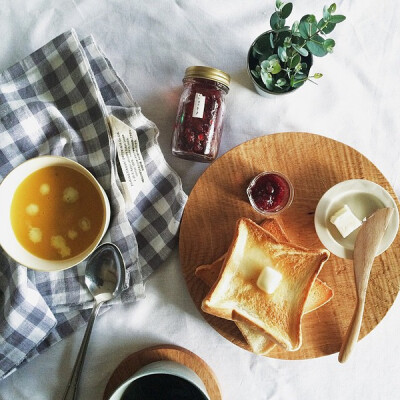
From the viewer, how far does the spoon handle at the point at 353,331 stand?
1251 mm

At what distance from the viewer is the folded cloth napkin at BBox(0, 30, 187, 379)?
1334 millimetres

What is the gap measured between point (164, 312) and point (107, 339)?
0.19m

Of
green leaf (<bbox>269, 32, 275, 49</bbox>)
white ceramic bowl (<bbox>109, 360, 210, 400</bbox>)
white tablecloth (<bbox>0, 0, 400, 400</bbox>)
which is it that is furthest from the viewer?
white tablecloth (<bbox>0, 0, 400, 400</bbox>)

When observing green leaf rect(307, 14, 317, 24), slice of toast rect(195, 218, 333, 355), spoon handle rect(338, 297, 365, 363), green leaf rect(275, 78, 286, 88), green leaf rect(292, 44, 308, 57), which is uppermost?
green leaf rect(307, 14, 317, 24)

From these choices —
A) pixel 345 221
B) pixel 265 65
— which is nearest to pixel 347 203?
pixel 345 221

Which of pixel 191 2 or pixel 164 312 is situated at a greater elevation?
pixel 191 2

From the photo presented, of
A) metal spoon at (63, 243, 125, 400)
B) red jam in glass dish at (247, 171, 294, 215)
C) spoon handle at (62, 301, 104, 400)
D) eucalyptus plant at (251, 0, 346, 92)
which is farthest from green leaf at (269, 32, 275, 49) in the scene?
spoon handle at (62, 301, 104, 400)

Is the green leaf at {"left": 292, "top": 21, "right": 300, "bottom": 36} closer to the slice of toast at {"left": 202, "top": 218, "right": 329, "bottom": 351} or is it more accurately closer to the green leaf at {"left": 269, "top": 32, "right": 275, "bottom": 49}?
the green leaf at {"left": 269, "top": 32, "right": 275, "bottom": 49}

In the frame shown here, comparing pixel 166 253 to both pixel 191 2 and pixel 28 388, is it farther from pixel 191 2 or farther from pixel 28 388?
pixel 191 2

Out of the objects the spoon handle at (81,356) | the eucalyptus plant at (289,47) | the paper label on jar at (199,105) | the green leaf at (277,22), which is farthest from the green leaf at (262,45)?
the spoon handle at (81,356)

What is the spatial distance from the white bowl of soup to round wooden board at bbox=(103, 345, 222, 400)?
0.37m

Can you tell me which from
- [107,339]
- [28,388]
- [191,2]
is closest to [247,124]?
[191,2]

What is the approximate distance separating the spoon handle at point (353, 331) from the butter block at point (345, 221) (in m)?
0.18

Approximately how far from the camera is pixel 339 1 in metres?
1.46
